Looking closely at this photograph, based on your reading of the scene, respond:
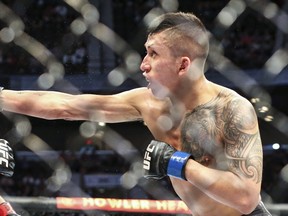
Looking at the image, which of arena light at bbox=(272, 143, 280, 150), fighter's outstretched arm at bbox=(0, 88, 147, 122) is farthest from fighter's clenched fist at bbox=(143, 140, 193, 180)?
arena light at bbox=(272, 143, 280, 150)

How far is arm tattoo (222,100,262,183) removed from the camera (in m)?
1.29

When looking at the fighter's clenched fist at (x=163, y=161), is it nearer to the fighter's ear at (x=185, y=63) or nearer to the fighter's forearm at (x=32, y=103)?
the fighter's ear at (x=185, y=63)

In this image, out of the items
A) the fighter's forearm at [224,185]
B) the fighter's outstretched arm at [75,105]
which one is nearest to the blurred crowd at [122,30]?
the fighter's outstretched arm at [75,105]

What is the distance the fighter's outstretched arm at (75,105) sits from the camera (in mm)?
1540

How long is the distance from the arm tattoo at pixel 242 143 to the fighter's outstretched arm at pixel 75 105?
0.28 metres

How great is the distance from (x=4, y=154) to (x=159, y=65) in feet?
1.45

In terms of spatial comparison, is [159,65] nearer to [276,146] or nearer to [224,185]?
[224,185]

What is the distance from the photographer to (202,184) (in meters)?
1.25

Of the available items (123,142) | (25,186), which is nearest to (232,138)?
(123,142)

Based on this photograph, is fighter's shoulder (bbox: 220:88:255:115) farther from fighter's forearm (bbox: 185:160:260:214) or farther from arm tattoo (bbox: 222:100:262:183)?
fighter's forearm (bbox: 185:160:260:214)

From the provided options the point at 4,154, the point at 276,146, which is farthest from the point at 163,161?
the point at 276,146

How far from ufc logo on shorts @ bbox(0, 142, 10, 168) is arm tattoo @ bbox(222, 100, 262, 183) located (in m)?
0.53

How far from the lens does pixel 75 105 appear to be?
5.13ft

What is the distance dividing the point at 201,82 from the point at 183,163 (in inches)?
9.6
